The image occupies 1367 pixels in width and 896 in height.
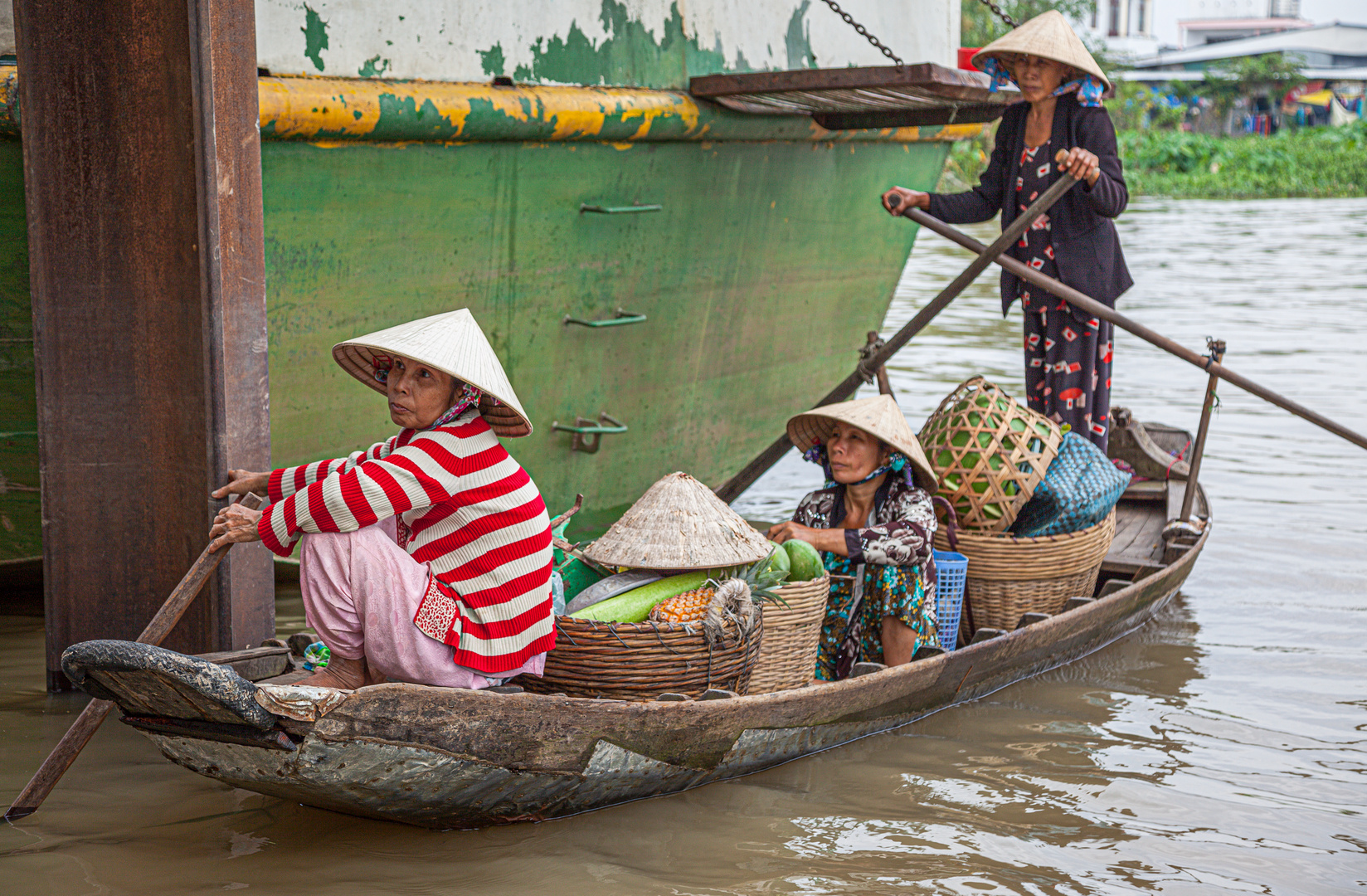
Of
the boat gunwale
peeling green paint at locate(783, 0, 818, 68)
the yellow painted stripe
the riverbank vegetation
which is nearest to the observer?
the boat gunwale

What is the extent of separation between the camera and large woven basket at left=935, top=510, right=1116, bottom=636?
421 centimetres

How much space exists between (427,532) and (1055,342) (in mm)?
2771

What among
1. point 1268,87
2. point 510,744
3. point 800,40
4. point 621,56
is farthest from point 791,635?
point 1268,87

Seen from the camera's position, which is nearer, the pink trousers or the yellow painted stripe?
the pink trousers

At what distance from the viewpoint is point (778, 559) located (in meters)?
3.49

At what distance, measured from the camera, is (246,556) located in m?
3.53

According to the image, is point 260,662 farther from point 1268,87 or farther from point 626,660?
point 1268,87

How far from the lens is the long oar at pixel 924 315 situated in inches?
181

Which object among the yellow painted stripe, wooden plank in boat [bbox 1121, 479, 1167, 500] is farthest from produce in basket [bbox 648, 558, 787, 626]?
wooden plank in boat [bbox 1121, 479, 1167, 500]

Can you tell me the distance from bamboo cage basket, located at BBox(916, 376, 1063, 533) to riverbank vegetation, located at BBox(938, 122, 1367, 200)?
20.9 meters

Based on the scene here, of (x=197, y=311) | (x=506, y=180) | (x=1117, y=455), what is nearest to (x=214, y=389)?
(x=197, y=311)

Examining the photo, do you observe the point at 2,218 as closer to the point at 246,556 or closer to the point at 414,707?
the point at 246,556

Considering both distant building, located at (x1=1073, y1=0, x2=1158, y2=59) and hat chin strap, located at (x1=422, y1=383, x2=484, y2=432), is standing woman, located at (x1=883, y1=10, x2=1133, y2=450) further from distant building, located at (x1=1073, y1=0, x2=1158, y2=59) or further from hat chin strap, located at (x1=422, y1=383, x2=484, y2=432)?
distant building, located at (x1=1073, y1=0, x2=1158, y2=59)

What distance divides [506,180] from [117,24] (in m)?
1.53
